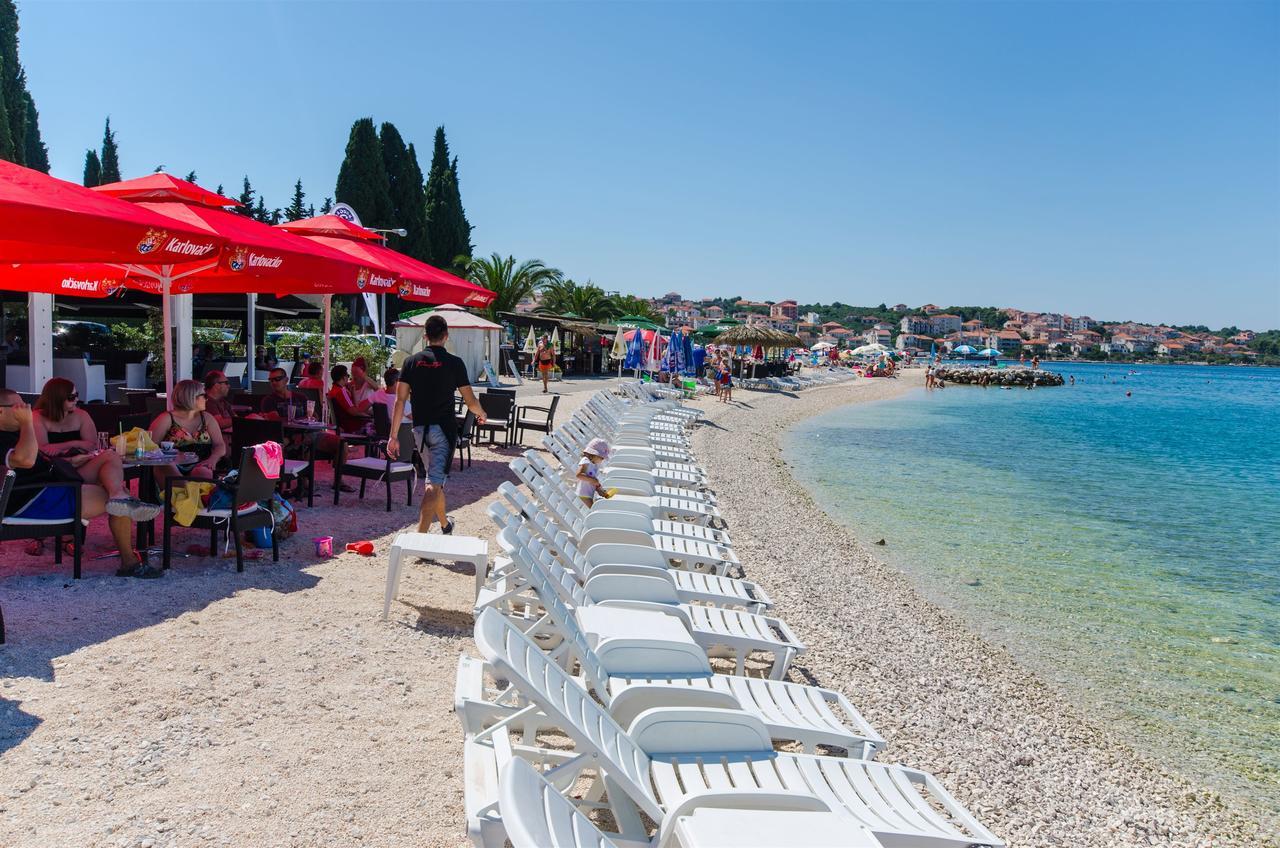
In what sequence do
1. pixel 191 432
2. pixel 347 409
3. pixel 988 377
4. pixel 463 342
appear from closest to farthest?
1. pixel 191 432
2. pixel 347 409
3. pixel 463 342
4. pixel 988 377

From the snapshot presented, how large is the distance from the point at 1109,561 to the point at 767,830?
10173mm

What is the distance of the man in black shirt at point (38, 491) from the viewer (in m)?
4.86

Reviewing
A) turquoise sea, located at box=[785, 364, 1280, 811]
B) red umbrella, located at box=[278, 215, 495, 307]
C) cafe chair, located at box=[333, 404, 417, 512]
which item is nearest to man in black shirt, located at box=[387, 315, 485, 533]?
cafe chair, located at box=[333, 404, 417, 512]

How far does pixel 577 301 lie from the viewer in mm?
42656

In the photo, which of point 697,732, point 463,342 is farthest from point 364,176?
point 697,732

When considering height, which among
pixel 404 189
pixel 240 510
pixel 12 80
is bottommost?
pixel 240 510

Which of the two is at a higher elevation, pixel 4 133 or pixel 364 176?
pixel 364 176

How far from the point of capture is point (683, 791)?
2621 mm

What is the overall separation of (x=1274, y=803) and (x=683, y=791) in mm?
4118

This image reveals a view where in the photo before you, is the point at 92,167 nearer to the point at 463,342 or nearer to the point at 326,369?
the point at 463,342

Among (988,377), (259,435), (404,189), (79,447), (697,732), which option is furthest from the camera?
(988,377)

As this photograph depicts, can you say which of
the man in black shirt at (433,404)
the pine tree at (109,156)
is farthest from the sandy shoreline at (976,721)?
the pine tree at (109,156)

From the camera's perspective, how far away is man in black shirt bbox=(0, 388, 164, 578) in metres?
4.86

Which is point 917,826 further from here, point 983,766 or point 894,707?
point 894,707
